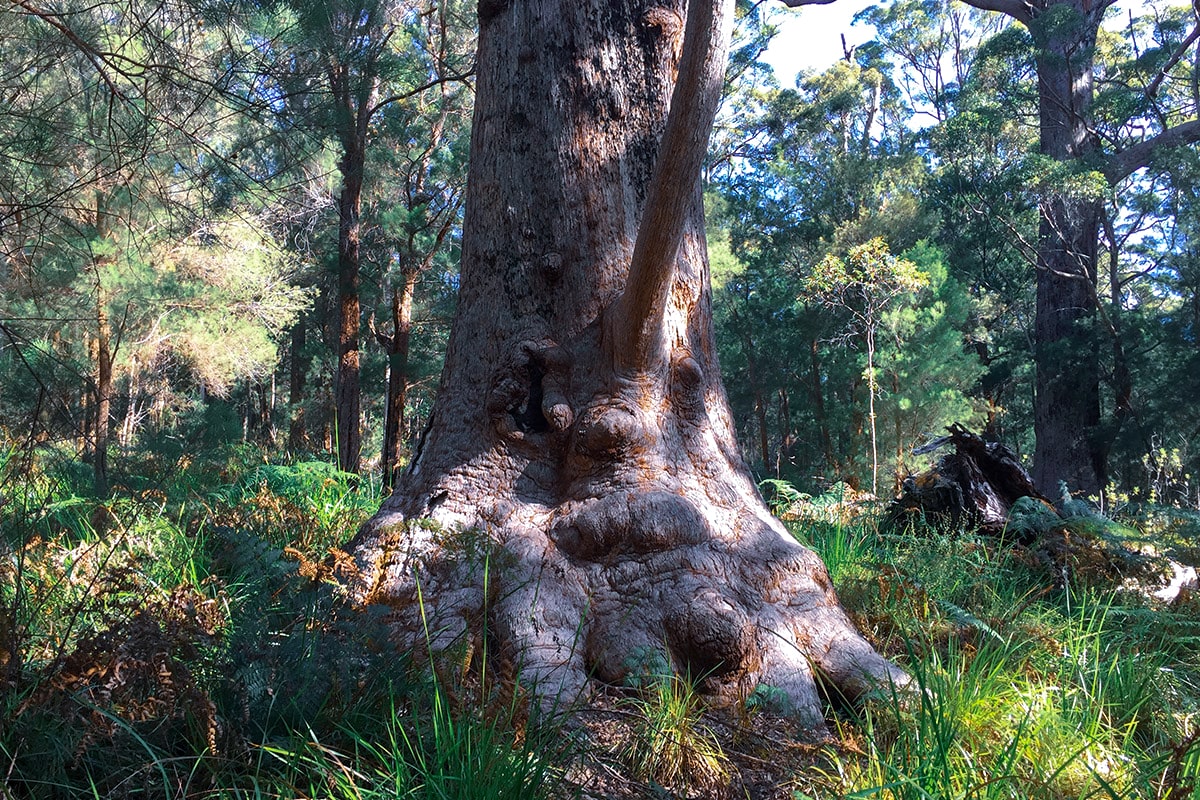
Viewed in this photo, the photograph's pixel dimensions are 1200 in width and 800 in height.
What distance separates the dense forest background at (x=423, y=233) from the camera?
4.34 m

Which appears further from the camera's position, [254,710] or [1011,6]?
[1011,6]

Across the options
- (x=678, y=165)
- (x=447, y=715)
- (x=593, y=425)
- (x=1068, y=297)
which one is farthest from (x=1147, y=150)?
(x=447, y=715)

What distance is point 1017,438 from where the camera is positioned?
85.8ft

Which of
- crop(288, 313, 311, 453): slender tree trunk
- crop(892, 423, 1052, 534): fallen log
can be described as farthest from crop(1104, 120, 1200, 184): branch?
crop(288, 313, 311, 453): slender tree trunk

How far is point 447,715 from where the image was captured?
1.99 meters

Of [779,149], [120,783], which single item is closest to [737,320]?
[779,149]

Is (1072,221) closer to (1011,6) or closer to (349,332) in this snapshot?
(1011,6)

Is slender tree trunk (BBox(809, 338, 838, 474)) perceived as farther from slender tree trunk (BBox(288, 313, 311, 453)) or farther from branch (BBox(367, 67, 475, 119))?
branch (BBox(367, 67, 475, 119))

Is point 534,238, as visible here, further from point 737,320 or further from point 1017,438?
point 1017,438

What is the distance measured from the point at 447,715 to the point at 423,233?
40.9 ft

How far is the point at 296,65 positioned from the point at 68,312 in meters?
7.22

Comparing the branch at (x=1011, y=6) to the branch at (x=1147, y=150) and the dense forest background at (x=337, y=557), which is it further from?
the branch at (x=1147, y=150)

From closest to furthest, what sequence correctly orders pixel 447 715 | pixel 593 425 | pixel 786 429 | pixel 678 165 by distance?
pixel 447 715
pixel 678 165
pixel 593 425
pixel 786 429

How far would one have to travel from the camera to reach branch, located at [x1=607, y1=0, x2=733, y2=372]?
2840 mm
